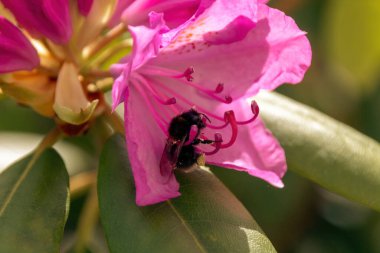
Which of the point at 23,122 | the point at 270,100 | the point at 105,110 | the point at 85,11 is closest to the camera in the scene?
the point at 85,11

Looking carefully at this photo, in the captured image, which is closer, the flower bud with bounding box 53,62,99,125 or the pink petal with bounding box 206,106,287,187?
the flower bud with bounding box 53,62,99,125

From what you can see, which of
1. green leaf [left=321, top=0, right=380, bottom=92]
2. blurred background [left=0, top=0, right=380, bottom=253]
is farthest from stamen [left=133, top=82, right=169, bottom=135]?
green leaf [left=321, top=0, right=380, bottom=92]

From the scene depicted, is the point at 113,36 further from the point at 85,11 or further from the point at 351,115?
the point at 351,115

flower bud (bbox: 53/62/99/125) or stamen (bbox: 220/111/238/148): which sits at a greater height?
flower bud (bbox: 53/62/99/125)

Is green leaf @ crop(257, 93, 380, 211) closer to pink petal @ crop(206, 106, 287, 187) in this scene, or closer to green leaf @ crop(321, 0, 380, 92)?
pink petal @ crop(206, 106, 287, 187)

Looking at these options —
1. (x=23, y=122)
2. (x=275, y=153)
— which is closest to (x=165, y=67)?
(x=275, y=153)

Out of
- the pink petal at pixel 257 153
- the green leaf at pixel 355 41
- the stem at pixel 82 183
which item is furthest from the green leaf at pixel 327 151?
the green leaf at pixel 355 41
